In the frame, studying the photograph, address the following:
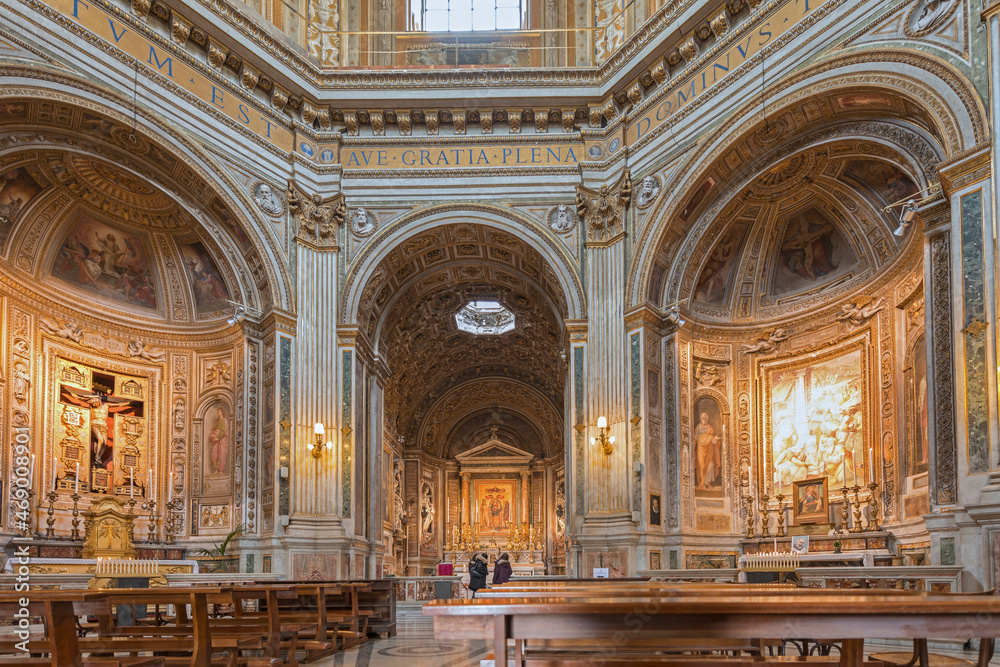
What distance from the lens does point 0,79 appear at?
12.5m

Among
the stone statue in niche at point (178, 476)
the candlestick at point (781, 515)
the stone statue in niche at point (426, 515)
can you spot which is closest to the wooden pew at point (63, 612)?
the stone statue in niche at point (178, 476)

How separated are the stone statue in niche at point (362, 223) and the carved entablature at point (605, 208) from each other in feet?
14.0

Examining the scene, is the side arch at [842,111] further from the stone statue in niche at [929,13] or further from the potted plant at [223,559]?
the potted plant at [223,559]

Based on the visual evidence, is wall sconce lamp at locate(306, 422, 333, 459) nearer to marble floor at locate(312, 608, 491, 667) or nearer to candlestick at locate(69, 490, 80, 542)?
candlestick at locate(69, 490, 80, 542)

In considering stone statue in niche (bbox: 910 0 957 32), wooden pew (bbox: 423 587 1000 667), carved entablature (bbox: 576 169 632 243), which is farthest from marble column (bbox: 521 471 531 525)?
wooden pew (bbox: 423 587 1000 667)

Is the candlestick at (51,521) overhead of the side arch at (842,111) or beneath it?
beneath

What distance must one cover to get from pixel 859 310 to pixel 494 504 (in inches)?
825

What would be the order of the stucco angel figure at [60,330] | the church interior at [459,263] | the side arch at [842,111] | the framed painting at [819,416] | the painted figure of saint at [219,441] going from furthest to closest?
the painted figure of saint at [219,441]
the stucco angel figure at [60,330]
the framed painting at [819,416]
the church interior at [459,263]
the side arch at [842,111]

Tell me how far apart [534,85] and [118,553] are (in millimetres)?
11911

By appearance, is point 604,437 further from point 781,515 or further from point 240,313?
point 240,313

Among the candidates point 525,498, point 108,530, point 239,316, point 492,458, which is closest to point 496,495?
point 525,498

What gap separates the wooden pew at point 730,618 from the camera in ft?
10.2

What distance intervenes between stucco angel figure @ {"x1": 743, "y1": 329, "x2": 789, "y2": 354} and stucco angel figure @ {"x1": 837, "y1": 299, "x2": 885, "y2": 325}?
1.31 meters

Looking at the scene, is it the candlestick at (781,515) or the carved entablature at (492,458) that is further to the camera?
the carved entablature at (492,458)
